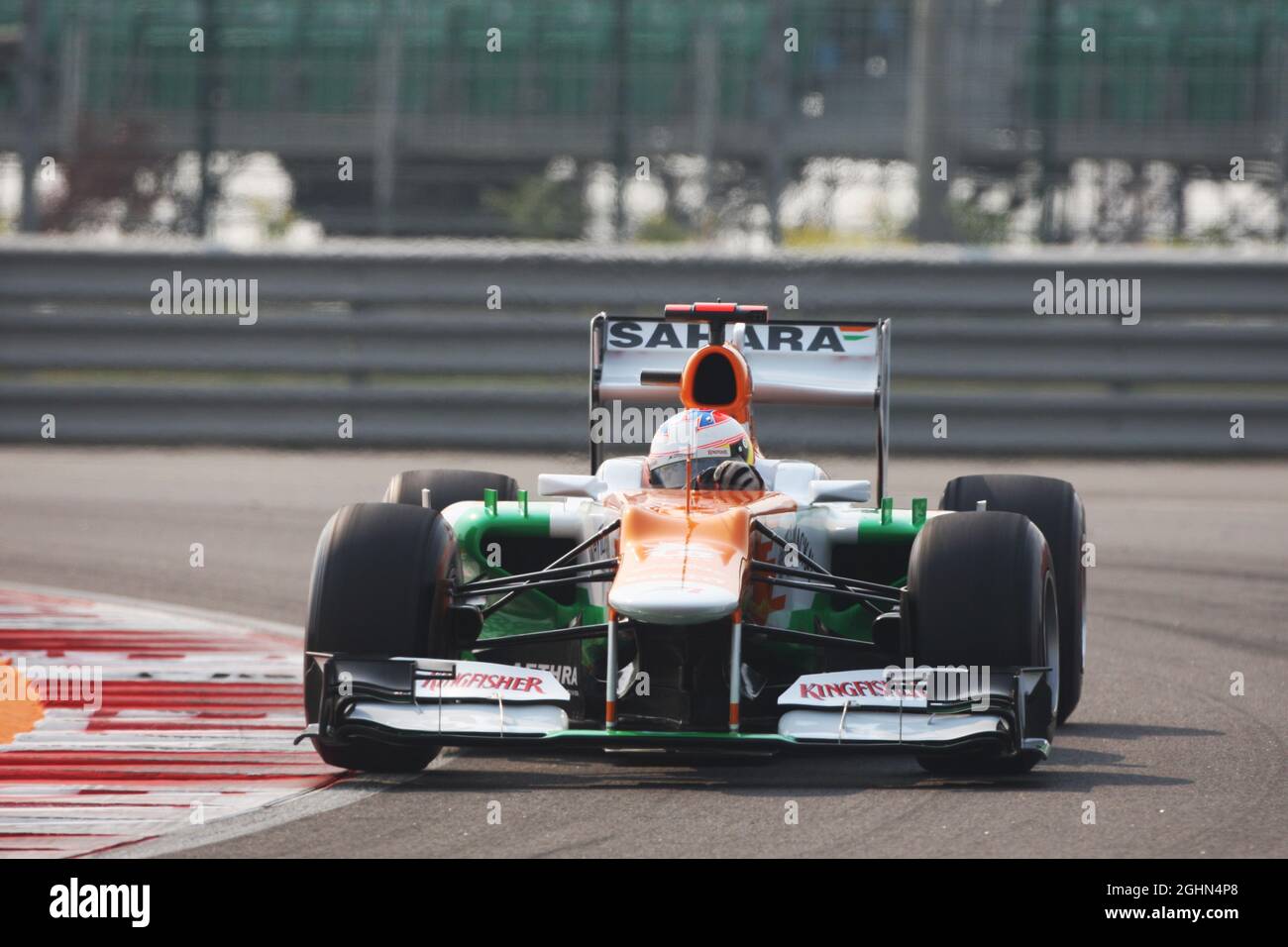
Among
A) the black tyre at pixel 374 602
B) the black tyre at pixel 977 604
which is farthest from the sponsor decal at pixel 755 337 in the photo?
the black tyre at pixel 374 602

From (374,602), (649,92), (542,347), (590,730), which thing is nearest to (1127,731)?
(590,730)

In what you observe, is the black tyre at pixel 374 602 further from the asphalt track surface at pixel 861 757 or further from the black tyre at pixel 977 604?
the black tyre at pixel 977 604

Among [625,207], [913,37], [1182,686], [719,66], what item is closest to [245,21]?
[719,66]

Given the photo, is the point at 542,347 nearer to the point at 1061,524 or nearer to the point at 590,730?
the point at 1061,524

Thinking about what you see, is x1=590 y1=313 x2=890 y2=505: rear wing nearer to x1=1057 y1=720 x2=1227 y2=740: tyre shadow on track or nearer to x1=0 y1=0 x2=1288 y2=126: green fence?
x1=1057 y1=720 x2=1227 y2=740: tyre shadow on track

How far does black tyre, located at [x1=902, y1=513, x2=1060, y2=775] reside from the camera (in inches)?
265

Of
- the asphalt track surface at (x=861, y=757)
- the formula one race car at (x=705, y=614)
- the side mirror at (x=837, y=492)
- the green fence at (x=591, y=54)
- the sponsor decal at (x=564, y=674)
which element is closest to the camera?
the asphalt track surface at (x=861, y=757)

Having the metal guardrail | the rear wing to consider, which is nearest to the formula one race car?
the rear wing

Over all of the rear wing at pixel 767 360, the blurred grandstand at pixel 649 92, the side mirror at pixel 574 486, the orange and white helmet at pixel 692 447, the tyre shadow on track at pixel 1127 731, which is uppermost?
the blurred grandstand at pixel 649 92

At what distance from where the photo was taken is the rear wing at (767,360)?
873cm

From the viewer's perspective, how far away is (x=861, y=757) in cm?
730

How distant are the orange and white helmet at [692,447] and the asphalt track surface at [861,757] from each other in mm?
1068

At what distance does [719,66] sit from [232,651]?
15.5 m

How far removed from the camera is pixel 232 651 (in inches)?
368
